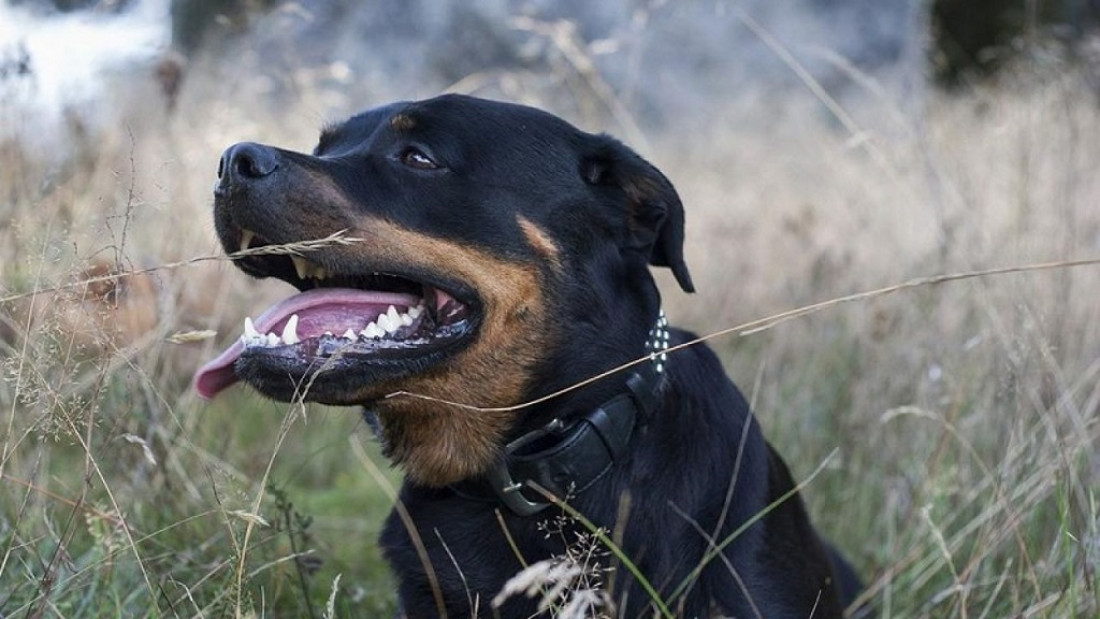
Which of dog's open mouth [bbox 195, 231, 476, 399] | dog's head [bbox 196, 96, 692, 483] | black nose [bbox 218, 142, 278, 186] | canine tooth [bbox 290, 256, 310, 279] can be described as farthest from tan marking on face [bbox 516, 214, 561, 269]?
black nose [bbox 218, 142, 278, 186]

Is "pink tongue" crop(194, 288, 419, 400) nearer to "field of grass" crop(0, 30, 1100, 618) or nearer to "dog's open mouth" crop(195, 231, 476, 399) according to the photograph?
"dog's open mouth" crop(195, 231, 476, 399)

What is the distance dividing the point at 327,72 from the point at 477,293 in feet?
6.65

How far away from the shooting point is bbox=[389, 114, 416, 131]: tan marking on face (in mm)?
2889

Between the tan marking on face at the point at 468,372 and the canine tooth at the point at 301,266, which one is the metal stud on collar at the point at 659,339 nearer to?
the tan marking on face at the point at 468,372

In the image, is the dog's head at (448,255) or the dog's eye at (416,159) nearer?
A: the dog's head at (448,255)

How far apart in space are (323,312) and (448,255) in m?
0.30

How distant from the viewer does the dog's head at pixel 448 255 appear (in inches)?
100

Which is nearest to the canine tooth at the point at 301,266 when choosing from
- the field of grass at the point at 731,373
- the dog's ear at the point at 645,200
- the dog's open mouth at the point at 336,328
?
the dog's open mouth at the point at 336,328

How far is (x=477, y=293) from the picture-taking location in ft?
8.81

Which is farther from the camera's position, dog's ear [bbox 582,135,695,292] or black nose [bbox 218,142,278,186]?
dog's ear [bbox 582,135,695,292]

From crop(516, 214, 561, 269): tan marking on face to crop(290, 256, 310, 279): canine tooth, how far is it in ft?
1.56

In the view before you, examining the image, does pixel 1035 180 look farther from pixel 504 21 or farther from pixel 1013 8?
pixel 1013 8

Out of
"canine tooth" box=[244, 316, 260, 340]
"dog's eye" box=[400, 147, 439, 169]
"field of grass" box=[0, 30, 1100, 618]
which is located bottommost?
"field of grass" box=[0, 30, 1100, 618]

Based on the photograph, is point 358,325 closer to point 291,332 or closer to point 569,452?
point 291,332
